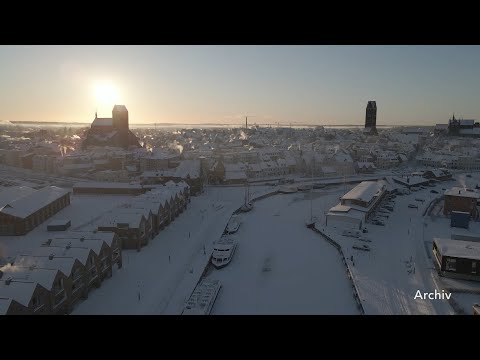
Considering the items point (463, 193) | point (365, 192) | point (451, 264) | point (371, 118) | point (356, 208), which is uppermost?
point (371, 118)

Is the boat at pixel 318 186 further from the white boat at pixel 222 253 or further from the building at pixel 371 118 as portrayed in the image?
the building at pixel 371 118

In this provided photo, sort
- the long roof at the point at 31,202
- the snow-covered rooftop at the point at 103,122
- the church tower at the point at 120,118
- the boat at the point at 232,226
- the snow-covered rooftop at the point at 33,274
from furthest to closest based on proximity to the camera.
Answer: the snow-covered rooftop at the point at 103,122 < the church tower at the point at 120,118 < the boat at the point at 232,226 < the long roof at the point at 31,202 < the snow-covered rooftop at the point at 33,274

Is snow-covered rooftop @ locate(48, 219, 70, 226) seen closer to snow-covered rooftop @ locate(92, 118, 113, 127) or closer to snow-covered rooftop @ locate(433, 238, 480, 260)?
snow-covered rooftop @ locate(433, 238, 480, 260)

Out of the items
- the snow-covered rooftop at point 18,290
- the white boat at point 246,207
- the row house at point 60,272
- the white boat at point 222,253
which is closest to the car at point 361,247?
the white boat at point 222,253

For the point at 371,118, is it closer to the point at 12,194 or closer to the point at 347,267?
the point at 347,267

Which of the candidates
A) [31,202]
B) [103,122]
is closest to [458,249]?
[31,202]

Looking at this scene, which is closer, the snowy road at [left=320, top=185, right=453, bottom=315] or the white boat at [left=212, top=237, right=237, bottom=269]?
the snowy road at [left=320, top=185, right=453, bottom=315]

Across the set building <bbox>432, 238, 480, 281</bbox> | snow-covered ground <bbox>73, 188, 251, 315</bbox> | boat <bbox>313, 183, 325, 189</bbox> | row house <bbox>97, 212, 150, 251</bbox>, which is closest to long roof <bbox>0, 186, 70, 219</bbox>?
row house <bbox>97, 212, 150, 251</bbox>
